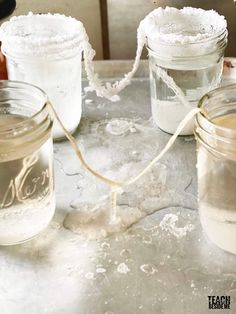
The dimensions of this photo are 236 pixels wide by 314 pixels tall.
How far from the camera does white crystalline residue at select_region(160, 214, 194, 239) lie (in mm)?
630

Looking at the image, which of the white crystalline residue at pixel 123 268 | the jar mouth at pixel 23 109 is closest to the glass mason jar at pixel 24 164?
the jar mouth at pixel 23 109

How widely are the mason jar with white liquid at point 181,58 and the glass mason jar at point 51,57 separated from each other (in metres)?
0.10

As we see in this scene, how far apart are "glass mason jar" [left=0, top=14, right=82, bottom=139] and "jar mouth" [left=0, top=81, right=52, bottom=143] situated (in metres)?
0.10

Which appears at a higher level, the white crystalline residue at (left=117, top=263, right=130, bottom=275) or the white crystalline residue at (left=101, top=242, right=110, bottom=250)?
the white crystalline residue at (left=117, top=263, right=130, bottom=275)

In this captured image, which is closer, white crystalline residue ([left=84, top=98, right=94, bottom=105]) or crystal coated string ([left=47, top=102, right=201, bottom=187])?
crystal coated string ([left=47, top=102, right=201, bottom=187])

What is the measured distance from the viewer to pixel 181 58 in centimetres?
74

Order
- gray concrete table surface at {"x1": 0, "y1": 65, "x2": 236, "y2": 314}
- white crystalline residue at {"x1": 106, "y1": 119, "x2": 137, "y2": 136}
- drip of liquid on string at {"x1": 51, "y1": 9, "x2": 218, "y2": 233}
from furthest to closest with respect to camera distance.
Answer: white crystalline residue at {"x1": 106, "y1": 119, "x2": 137, "y2": 136} → drip of liquid on string at {"x1": 51, "y1": 9, "x2": 218, "y2": 233} → gray concrete table surface at {"x1": 0, "y1": 65, "x2": 236, "y2": 314}

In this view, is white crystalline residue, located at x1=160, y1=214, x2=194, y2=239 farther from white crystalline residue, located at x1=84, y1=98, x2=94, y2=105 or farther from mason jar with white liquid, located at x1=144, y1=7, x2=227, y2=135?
white crystalline residue, located at x1=84, y1=98, x2=94, y2=105

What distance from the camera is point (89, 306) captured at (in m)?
0.55

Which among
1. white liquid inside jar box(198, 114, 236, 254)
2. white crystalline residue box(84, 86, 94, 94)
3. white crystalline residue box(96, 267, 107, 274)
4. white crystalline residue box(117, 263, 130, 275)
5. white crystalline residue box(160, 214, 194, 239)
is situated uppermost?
white liquid inside jar box(198, 114, 236, 254)

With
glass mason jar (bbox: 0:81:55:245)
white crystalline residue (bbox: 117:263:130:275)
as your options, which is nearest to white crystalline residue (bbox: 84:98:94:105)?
glass mason jar (bbox: 0:81:55:245)

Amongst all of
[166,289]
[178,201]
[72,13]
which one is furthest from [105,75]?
[166,289]

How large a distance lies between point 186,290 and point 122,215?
0.44ft

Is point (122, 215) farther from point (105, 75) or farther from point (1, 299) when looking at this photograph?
point (105, 75)
